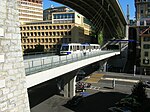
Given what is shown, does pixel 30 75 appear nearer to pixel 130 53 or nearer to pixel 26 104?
pixel 26 104

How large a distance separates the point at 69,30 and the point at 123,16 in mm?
25693

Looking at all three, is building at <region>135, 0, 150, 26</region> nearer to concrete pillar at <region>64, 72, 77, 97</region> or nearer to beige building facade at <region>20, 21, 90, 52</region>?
beige building facade at <region>20, 21, 90, 52</region>

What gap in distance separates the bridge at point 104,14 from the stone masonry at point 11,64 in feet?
207

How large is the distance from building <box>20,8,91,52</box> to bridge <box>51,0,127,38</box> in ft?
24.4

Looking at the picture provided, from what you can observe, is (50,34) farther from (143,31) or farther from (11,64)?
(11,64)

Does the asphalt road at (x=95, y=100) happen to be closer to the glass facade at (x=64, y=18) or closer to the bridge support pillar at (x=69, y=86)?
the bridge support pillar at (x=69, y=86)

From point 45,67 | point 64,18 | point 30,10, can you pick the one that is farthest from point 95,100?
point 30,10

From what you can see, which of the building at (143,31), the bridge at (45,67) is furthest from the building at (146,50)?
the bridge at (45,67)

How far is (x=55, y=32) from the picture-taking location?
3733 inches

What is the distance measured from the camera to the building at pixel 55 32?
302 feet

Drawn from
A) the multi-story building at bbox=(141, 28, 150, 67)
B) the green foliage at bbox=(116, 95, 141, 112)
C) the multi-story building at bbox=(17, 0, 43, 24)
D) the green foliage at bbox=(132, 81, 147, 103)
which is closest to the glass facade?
the multi-story building at bbox=(141, 28, 150, 67)

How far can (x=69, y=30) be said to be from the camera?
3622 inches

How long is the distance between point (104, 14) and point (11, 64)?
82.7m

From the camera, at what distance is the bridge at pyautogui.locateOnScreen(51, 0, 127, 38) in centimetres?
7812
